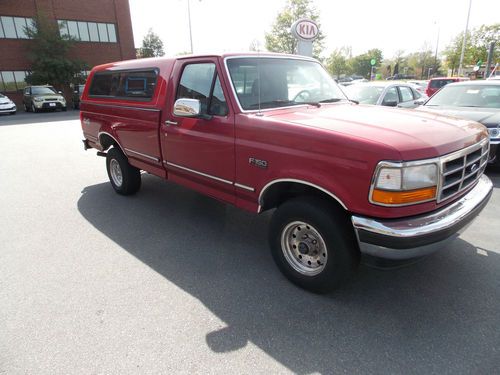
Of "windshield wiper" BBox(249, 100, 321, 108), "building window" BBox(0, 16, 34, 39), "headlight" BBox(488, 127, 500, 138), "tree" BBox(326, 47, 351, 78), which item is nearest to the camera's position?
"windshield wiper" BBox(249, 100, 321, 108)

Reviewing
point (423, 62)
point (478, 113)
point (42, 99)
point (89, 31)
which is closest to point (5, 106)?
point (42, 99)

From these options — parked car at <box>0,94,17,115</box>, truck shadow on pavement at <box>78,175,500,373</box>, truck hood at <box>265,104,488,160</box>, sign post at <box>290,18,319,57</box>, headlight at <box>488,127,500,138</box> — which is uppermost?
sign post at <box>290,18,319,57</box>

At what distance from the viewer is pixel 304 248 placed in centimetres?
305

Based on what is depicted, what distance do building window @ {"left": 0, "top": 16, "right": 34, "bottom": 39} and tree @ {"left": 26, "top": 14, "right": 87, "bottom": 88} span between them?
0.52 meters

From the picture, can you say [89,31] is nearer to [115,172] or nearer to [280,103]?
[115,172]

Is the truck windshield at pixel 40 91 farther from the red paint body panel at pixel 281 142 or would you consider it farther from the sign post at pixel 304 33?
the red paint body panel at pixel 281 142

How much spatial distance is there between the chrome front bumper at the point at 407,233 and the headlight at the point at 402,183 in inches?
6.0

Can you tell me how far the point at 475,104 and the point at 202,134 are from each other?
6.44 m

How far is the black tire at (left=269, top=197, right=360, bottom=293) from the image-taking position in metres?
2.72

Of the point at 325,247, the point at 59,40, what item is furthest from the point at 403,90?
the point at 59,40

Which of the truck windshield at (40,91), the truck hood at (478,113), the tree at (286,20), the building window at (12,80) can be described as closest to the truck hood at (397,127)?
the truck hood at (478,113)

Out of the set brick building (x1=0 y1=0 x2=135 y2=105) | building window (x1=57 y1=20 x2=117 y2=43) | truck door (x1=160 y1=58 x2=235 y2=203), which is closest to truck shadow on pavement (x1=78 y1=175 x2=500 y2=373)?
truck door (x1=160 y1=58 x2=235 y2=203)

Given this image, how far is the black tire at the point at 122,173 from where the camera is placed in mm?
5460

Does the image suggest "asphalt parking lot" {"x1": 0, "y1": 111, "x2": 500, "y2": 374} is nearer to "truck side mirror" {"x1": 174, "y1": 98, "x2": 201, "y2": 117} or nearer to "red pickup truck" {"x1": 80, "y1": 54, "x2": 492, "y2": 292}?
"red pickup truck" {"x1": 80, "y1": 54, "x2": 492, "y2": 292}
